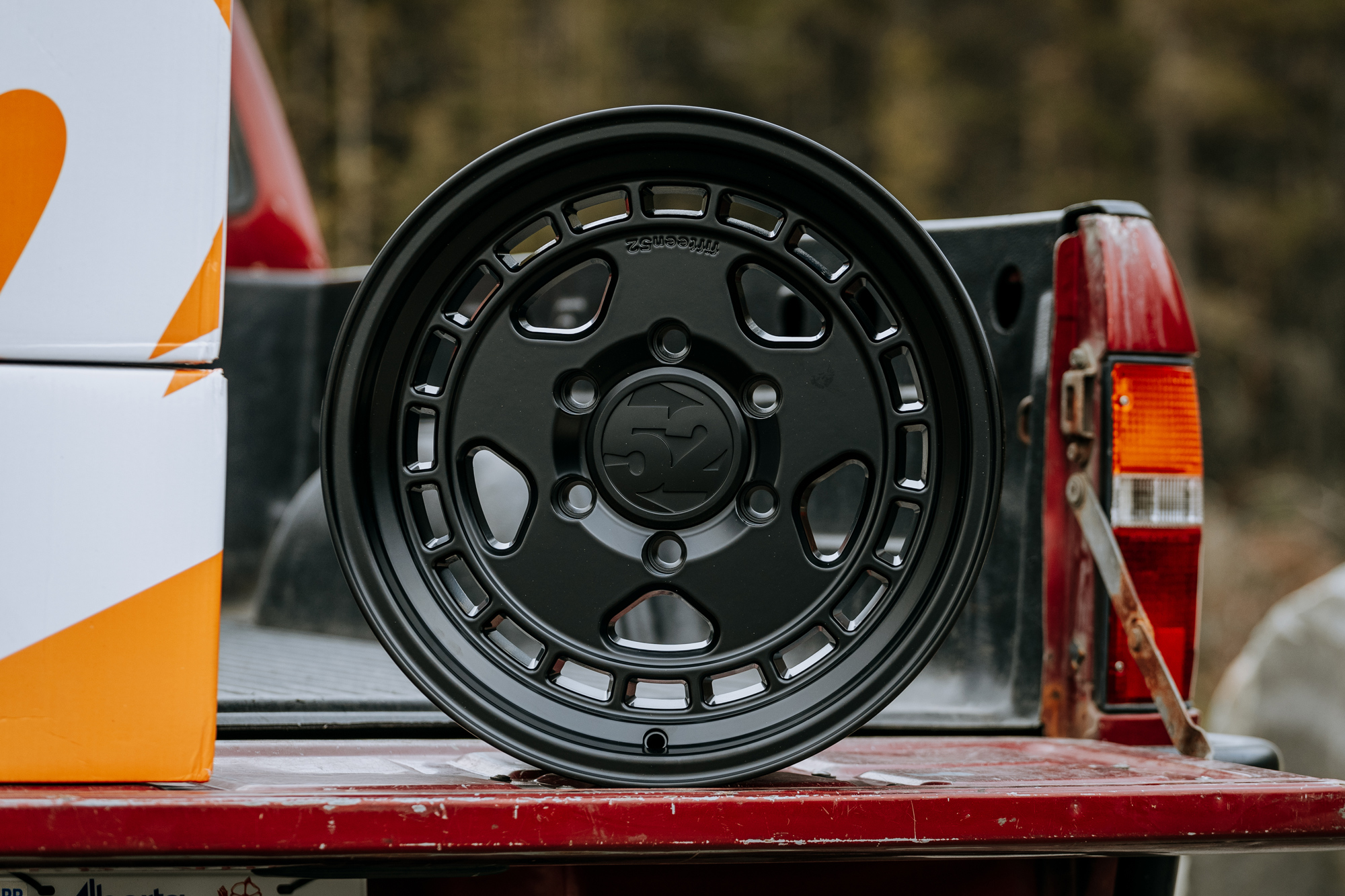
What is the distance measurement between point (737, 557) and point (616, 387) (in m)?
0.24

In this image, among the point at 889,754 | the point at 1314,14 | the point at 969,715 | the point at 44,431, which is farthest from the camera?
the point at 1314,14

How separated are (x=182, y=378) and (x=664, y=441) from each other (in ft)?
1.73

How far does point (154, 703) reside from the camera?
1320 mm

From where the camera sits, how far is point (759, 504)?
57.8 inches

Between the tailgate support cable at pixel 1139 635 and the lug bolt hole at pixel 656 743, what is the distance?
722mm

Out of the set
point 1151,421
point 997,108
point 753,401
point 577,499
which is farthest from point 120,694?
point 997,108

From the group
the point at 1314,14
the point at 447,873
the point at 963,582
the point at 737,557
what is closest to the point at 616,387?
the point at 737,557

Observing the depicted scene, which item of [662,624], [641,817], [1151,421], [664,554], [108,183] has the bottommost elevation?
[641,817]

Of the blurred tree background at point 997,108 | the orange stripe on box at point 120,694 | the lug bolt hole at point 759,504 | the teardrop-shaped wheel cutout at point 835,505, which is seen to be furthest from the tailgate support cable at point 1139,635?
the blurred tree background at point 997,108

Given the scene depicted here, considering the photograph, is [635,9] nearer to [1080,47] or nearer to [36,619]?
[1080,47]

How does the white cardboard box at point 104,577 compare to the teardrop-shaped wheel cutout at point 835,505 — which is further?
the teardrop-shaped wheel cutout at point 835,505

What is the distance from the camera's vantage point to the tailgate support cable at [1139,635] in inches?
67.2

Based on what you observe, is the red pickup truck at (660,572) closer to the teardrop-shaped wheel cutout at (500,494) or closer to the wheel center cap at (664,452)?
the wheel center cap at (664,452)

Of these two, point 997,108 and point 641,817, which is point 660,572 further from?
point 997,108
